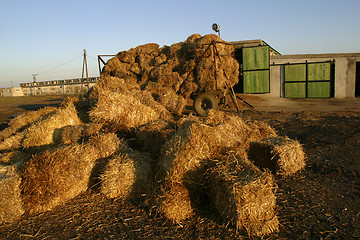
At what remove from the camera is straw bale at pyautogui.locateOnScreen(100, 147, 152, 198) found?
4105 millimetres

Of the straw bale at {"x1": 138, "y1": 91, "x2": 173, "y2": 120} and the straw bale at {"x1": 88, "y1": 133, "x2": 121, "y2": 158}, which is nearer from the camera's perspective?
the straw bale at {"x1": 88, "y1": 133, "x2": 121, "y2": 158}

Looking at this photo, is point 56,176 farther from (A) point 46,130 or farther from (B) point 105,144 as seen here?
(A) point 46,130

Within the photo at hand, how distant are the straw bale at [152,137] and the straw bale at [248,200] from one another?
77.9 inches

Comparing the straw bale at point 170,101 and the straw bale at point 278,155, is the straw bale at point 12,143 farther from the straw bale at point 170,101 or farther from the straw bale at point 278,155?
the straw bale at point 278,155

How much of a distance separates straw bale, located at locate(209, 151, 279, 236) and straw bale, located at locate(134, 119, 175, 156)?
1.98 metres

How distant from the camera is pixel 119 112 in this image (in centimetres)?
619

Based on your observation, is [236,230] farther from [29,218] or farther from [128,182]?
[29,218]

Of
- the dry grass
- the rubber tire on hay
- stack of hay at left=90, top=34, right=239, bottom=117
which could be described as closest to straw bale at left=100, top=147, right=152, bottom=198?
the dry grass

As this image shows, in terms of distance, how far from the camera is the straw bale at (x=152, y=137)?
16.8 feet

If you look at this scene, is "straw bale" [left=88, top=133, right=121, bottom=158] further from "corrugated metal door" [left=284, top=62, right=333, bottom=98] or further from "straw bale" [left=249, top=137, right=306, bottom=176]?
"corrugated metal door" [left=284, top=62, right=333, bottom=98]

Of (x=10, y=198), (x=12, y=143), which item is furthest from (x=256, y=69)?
(x=10, y=198)

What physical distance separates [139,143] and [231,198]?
2.72 m

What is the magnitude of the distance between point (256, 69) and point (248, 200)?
45.0ft

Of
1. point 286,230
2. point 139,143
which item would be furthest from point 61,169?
point 286,230
